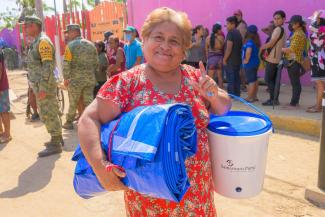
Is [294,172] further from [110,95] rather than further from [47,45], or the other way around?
[47,45]

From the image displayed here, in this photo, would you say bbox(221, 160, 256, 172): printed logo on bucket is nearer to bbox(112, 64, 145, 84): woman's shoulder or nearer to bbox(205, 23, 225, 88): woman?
bbox(112, 64, 145, 84): woman's shoulder

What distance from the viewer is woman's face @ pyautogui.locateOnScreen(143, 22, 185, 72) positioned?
1.61 meters

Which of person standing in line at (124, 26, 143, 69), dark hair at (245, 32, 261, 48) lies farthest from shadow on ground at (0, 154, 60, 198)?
dark hair at (245, 32, 261, 48)

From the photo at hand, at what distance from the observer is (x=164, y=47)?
161 cm

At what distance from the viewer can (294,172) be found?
3.81m

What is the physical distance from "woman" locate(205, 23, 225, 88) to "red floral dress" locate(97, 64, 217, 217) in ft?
18.7

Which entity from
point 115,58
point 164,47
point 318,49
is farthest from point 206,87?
point 115,58

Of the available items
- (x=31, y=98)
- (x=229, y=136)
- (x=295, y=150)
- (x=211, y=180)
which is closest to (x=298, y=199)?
(x=295, y=150)

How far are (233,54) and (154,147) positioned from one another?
5.94 meters

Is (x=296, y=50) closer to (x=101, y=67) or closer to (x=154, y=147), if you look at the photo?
(x=101, y=67)

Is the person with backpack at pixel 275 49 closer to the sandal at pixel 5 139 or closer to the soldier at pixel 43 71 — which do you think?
the soldier at pixel 43 71

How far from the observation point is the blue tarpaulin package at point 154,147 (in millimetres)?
1305

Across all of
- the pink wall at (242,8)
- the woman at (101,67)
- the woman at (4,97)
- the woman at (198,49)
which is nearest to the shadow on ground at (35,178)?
the woman at (4,97)

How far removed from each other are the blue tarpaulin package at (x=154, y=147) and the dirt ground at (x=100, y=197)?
1.85 meters
